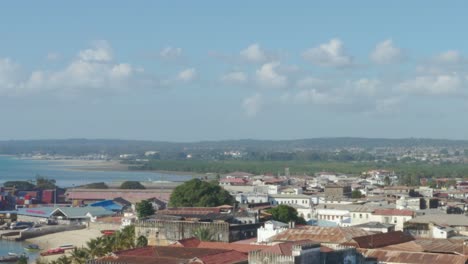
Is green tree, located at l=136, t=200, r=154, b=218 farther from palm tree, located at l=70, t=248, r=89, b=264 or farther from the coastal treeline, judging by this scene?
the coastal treeline

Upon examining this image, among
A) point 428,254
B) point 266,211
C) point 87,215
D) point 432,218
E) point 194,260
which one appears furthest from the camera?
point 87,215

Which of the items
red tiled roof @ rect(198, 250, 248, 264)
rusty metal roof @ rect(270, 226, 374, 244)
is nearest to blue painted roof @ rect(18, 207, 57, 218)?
rusty metal roof @ rect(270, 226, 374, 244)

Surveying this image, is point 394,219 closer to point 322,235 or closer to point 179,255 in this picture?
point 322,235

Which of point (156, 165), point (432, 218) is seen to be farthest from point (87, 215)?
point (156, 165)

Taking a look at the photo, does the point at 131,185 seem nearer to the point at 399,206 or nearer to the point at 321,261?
the point at 399,206

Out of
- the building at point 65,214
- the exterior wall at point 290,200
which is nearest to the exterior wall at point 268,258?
the building at point 65,214

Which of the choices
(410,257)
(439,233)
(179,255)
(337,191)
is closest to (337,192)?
(337,191)
